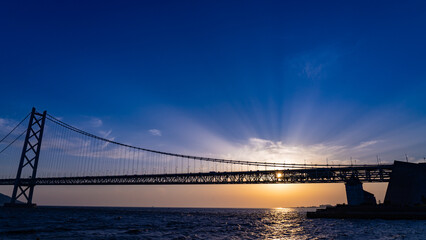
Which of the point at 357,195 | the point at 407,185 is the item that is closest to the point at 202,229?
the point at 357,195

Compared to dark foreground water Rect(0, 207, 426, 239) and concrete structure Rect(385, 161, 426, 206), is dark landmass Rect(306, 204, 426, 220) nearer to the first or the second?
dark foreground water Rect(0, 207, 426, 239)

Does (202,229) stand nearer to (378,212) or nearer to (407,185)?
(378,212)

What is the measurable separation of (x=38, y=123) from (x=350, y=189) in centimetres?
8647

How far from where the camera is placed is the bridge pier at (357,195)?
5741 centimetres

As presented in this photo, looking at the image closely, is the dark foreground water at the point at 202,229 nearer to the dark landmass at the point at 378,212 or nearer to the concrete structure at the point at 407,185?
the dark landmass at the point at 378,212

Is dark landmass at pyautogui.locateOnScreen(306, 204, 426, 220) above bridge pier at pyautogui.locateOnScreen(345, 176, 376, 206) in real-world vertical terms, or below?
below

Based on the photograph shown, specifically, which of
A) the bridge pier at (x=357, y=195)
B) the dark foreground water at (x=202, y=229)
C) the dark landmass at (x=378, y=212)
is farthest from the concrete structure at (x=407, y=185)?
the dark foreground water at (x=202, y=229)

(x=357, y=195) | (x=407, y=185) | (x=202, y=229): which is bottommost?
(x=202, y=229)

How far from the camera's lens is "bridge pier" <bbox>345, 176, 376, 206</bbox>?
Result: 5741 cm

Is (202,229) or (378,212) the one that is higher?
(378,212)

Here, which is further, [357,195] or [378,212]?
[357,195]

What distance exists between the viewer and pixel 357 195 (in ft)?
190

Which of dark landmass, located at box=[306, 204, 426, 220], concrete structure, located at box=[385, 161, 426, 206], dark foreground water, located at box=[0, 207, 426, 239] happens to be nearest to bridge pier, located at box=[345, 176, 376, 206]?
concrete structure, located at box=[385, 161, 426, 206]

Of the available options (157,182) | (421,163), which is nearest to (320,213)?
(421,163)
